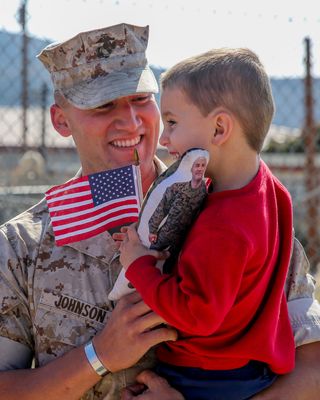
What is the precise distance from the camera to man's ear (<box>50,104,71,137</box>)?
3.20 m

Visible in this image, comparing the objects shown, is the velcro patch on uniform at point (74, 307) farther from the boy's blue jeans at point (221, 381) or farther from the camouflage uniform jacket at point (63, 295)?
the boy's blue jeans at point (221, 381)

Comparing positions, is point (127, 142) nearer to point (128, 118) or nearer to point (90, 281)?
point (128, 118)

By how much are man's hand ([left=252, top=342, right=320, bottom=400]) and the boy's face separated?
2.38 ft

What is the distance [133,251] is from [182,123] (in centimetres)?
37

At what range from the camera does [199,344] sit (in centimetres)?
246

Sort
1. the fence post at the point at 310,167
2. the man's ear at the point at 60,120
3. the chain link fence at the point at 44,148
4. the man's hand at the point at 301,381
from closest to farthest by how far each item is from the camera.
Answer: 1. the man's hand at the point at 301,381
2. the man's ear at the point at 60,120
3. the chain link fence at the point at 44,148
4. the fence post at the point at 310,167

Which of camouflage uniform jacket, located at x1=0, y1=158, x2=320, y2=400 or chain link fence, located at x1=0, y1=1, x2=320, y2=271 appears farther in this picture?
chain link fence, located at x1=0, y1=1, x2=320, y2=271

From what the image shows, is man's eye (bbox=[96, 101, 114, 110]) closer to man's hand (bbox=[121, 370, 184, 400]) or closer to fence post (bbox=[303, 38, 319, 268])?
man's hand (bbox=[121, 370, 184, 400])

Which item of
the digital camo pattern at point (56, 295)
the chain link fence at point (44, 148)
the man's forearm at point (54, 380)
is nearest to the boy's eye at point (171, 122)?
the digital camo pattern at point (56, 295)

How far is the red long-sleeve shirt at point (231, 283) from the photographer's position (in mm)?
2279

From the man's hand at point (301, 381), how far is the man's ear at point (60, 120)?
1.10m

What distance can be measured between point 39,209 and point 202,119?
0.89 m

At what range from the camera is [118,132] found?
9.87 ft

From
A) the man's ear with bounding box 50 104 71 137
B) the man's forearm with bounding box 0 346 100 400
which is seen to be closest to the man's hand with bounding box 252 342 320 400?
the man's forearm with bounding box 0 346 100 400
